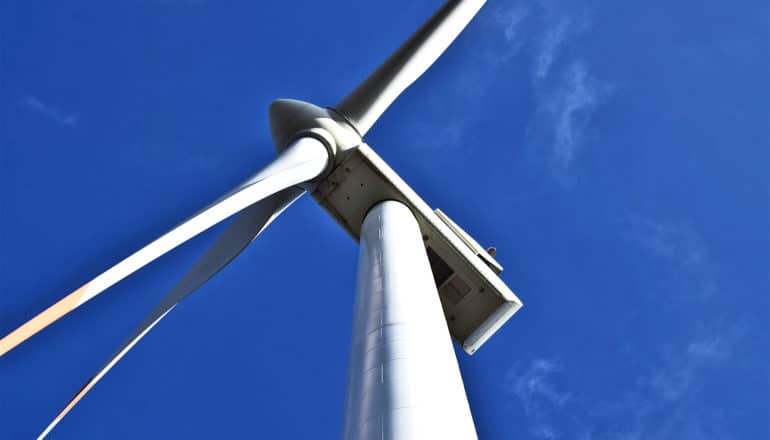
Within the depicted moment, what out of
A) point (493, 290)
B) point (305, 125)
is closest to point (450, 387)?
point (493, 290)

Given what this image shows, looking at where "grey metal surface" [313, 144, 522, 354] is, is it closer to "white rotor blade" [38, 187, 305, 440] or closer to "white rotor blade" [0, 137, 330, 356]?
"white rotor blade" [0, 137, 330, 356]

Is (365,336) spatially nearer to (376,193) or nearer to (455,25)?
(376,193)

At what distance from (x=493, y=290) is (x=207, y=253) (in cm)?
613

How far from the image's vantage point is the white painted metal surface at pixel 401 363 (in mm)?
5137

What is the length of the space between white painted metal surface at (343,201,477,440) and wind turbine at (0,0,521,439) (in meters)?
0.02

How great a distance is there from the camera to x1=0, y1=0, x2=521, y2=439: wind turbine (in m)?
5.43

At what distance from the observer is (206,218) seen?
8.59m

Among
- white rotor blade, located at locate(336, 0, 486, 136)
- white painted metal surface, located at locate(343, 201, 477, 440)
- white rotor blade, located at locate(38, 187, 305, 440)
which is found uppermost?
white rotor blade, located at locate(336, 0, 486, 136)

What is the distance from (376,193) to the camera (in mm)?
14484

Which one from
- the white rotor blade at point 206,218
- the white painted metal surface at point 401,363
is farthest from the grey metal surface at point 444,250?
the white painted metal surface at point 401,363

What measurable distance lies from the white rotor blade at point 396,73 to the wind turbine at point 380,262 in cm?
3

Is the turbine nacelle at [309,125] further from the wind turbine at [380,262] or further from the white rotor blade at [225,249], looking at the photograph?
the white rotor blade at [225,249]

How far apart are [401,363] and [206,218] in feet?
12.7

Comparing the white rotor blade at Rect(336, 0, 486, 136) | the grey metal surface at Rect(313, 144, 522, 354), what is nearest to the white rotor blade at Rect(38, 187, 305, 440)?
the grey metal surface at Rect(313, 144, 522, 354)
